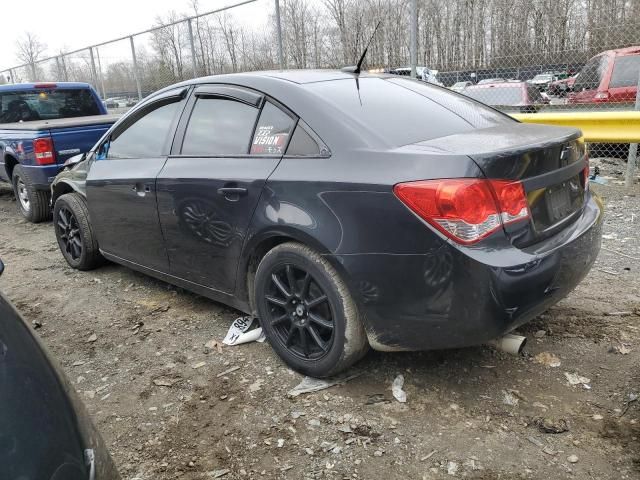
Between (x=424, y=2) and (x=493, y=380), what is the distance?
6.81 m

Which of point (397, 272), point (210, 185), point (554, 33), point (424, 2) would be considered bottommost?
point (397, 272)

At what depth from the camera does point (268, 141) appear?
9.77 ft

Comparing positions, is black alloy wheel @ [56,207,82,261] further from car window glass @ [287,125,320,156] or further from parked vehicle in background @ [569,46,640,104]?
parked vehicle in background @ [569,46,640,104]

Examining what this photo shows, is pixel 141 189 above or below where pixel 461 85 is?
below

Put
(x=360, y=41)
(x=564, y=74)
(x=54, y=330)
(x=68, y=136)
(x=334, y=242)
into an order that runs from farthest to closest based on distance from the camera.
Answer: (x=360, y=41) → (x=564, y=74) → (x=68, y=136) → (x=54, y=330) → (x=334, y=242)

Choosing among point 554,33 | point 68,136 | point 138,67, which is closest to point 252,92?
point 68,136

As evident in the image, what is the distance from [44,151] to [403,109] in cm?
524

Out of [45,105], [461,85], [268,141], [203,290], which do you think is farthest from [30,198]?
[461,85]

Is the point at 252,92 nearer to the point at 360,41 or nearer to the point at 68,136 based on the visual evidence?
the point at 68,136

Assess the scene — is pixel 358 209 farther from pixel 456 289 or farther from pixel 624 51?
pixel 624 51

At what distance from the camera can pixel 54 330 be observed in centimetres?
383

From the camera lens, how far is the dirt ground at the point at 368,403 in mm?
2305

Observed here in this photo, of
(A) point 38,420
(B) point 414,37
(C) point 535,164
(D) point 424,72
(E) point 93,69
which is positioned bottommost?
(A) point 38,420

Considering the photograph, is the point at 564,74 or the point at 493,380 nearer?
the point at 493,380
